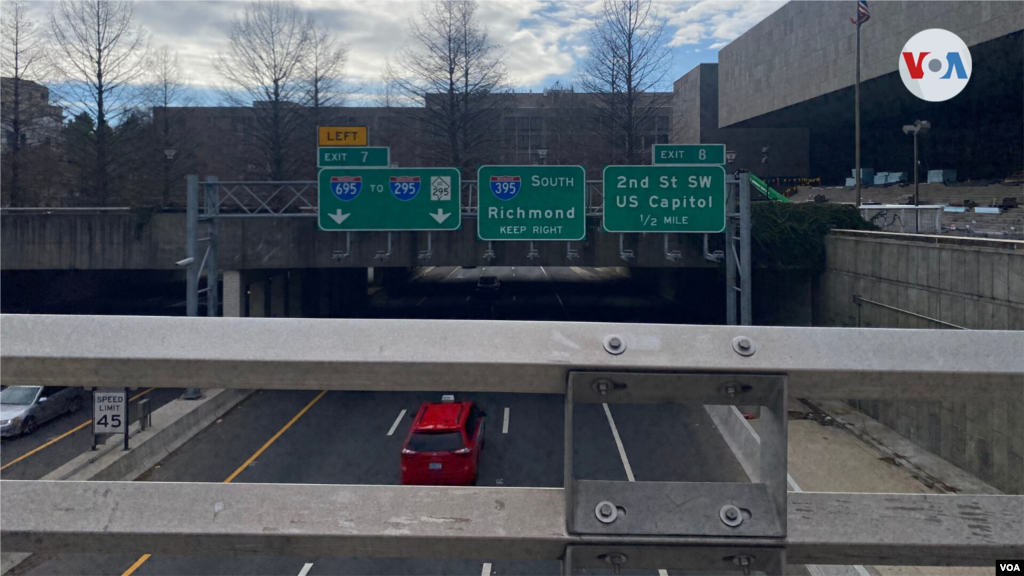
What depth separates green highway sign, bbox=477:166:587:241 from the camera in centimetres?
1883

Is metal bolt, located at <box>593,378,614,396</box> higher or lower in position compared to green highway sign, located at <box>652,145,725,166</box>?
lower

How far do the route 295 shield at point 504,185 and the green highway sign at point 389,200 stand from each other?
3.41ft

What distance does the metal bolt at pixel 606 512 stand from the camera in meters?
1.65

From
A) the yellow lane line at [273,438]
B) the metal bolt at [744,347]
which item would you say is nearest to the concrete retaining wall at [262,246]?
the yellow lane line at [273,438]

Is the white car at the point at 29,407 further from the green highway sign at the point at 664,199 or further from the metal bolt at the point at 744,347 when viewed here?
the metal bolt at the point at 744,347

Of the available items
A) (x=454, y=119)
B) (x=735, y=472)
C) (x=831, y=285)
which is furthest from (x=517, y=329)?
(x=454, y=119)

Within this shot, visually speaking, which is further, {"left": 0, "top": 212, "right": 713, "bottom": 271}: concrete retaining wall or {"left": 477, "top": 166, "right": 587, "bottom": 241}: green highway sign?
{"left": 0, "top": 212, "right": 713, "bottom": 271}: concrete retaining wall

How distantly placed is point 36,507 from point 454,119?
3456 centimetres

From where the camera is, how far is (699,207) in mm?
18453

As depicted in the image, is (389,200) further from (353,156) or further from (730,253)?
(730,253)

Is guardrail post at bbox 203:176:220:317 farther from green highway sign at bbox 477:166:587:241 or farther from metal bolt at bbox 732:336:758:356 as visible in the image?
metal bolt at bbox 732:336:758:356

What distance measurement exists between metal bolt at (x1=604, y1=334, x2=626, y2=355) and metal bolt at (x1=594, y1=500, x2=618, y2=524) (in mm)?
395

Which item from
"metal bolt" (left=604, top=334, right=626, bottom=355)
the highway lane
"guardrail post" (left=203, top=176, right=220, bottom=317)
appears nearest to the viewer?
"metal bolt" (left=604, top=334, right=626, bottom=355)

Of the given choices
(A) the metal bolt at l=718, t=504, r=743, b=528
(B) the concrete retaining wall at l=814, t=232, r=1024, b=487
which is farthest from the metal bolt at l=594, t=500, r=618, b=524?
(B) the concrete retaining wall at l=814, t=232, r=1024, b=487
